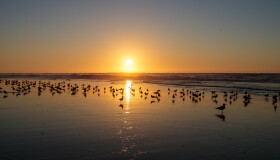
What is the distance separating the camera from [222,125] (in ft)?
46.0

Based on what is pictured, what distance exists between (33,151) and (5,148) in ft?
4.13

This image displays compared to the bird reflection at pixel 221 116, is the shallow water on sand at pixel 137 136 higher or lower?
lower

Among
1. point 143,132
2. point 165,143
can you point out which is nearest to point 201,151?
point 165,143

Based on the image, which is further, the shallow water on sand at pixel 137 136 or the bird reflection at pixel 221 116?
the bird reflection at pixel 221 116

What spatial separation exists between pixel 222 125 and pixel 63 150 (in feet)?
29.4

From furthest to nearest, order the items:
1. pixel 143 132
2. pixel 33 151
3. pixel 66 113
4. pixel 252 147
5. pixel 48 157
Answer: pixel 66 113 < pixel 143 132 < pixel 252 147 < pixel 33 151 < pixel 48 157

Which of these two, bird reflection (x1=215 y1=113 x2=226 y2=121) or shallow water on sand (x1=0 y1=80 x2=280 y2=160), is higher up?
bird reflection (x1=215 y1=113 x2=226 y2=121)

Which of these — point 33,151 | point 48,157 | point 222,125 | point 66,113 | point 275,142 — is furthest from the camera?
point 66,113

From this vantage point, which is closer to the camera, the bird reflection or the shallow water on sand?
the shallow water on sand

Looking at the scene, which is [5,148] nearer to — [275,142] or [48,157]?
[48,157]

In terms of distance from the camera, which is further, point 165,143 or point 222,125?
point 222,125

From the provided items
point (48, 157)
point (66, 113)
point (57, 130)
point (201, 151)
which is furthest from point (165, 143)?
point (66, 113)

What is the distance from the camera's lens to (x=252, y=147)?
33.0 ft

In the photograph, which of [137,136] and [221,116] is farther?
[221,116]
